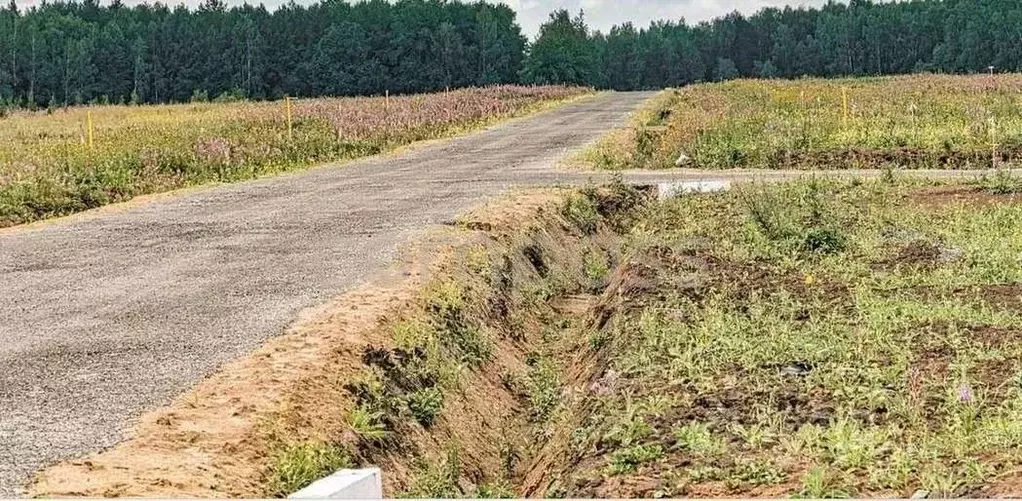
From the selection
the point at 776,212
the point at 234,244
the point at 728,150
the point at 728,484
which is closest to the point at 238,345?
the point at 728,484

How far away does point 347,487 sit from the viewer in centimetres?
502

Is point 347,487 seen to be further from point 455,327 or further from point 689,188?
point 689,188

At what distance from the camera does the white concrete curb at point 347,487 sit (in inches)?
194

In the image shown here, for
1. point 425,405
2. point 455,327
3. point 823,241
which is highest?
point 823,241

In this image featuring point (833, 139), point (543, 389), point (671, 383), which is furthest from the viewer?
point (833, 139)

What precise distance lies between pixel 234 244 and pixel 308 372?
606cm

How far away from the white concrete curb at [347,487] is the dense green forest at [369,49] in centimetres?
9744

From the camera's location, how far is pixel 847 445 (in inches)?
211

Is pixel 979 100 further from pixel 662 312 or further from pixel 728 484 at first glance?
pixel 728 484

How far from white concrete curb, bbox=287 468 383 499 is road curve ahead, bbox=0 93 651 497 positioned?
1.31 m

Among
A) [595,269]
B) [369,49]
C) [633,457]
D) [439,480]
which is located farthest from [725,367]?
[369,49]

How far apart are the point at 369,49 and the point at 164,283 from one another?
359 ft

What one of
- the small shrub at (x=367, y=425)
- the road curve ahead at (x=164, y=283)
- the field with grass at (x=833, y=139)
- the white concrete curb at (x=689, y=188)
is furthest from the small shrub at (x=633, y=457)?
the field with grass at (x=833, y=139)

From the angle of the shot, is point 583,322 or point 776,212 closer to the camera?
point 583,322
